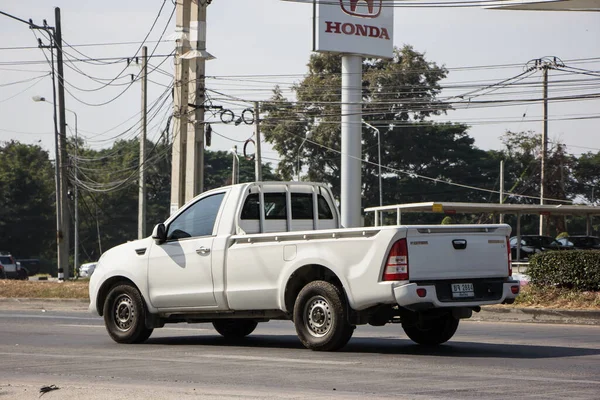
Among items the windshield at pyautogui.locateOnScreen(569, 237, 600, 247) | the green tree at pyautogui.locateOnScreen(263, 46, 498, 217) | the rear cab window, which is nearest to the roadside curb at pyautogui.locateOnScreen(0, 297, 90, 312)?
the rear cab window

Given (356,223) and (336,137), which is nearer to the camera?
(356,223)

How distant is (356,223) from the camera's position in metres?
48.8

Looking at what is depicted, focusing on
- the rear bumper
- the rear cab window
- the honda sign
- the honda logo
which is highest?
the honda logo

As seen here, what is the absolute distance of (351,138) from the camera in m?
47.9

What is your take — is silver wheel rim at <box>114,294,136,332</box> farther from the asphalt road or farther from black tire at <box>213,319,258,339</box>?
black tire at <box>213,319,258,339</box>

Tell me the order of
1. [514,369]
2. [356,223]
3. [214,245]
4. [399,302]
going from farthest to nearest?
[356,223]
[214,245]
[399,302]
[514,369]

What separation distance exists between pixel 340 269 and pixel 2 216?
73.9 m

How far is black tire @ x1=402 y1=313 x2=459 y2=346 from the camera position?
12.5 m

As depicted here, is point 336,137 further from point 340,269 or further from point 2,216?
point 340,269

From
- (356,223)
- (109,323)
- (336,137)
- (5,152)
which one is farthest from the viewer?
(5,152)

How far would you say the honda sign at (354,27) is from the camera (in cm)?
4488

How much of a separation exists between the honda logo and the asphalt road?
104ft

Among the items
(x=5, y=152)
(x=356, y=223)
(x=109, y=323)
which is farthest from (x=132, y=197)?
(x=109, y=323)

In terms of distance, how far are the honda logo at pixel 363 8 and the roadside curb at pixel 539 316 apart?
28.2 meters
